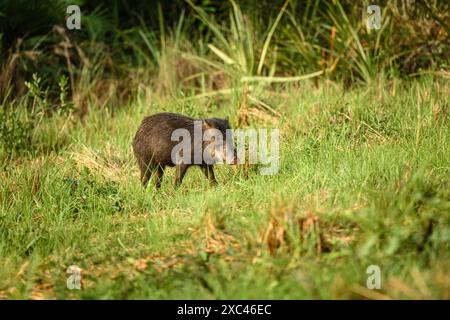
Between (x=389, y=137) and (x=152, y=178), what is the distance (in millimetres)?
2149

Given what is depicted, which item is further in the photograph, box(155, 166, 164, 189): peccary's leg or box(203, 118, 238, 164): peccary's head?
box(155, 166, 164, 189): peccary's leg

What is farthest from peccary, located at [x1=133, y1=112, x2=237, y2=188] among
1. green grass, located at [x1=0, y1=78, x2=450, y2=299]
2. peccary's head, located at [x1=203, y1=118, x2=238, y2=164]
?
green grass, located at [x1=0, y1=78, x2=450, y2=299]

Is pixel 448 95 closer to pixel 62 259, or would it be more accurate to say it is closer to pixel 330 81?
pixel 330 81

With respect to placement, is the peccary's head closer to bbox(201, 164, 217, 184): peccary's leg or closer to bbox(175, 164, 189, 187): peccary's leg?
bbox(201, 164, 217, 184): peccary's leg

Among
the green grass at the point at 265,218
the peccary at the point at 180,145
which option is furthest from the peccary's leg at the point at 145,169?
the green grass at the point at 265,218

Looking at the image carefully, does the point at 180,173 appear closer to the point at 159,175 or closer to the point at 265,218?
the point at 159,175

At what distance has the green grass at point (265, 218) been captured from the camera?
13.2 ft

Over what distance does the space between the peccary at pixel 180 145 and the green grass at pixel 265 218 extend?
6.7 inches

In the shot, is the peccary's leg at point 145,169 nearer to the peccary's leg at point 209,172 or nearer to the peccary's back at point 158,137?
the peccary's back at point 158,137

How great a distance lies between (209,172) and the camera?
5.95m

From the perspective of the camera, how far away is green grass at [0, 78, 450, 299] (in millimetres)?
4020

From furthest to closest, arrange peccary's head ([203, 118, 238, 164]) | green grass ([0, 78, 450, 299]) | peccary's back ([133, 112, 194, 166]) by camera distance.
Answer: peccary's back ([133, 112, 194, 166])
peccary's head ([203, 118, 238, 164])
green grass ([0, 78, 450, 299])

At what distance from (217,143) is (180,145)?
0.34 metres

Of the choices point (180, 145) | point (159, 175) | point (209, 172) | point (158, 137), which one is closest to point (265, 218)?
point (209, 172)
